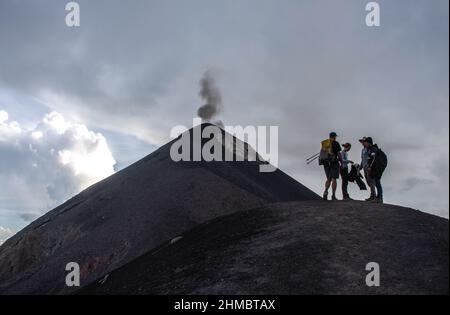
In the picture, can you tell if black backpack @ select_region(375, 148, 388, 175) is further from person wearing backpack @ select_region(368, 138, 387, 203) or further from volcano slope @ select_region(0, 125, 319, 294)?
volcano slope @ select_region(0, 125, 319, 294)

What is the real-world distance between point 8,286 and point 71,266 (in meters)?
4.38

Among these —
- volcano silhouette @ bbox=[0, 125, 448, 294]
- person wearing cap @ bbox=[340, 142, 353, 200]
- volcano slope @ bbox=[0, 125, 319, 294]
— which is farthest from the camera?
volcano slope @ bbox=[0, 125, 319, 294]

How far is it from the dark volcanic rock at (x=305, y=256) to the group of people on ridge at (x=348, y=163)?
879 millimetres


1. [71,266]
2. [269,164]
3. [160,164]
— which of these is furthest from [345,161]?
[269,164]

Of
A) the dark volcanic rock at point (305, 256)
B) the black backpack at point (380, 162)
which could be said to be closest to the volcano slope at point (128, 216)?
the dark volcanic rock at point (305, 256)

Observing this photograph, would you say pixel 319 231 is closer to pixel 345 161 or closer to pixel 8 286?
pixel 345 161

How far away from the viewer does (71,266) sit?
2150cm

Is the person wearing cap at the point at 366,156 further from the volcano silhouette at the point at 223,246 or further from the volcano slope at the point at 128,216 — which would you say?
the volcano slope at the point at 128,216

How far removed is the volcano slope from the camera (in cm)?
2166

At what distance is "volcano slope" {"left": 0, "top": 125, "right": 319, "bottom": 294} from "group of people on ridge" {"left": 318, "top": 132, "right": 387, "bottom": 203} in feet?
33.5

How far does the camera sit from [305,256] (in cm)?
1141

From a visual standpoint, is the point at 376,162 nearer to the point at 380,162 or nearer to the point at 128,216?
the point at 380,162

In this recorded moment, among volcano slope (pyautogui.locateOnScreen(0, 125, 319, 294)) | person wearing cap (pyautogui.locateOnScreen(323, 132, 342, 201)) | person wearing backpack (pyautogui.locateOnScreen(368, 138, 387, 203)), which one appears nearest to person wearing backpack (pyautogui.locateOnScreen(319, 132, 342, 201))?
person wearing cap (pyautogui.locateOnScreen(323, 132, 342, 201))
